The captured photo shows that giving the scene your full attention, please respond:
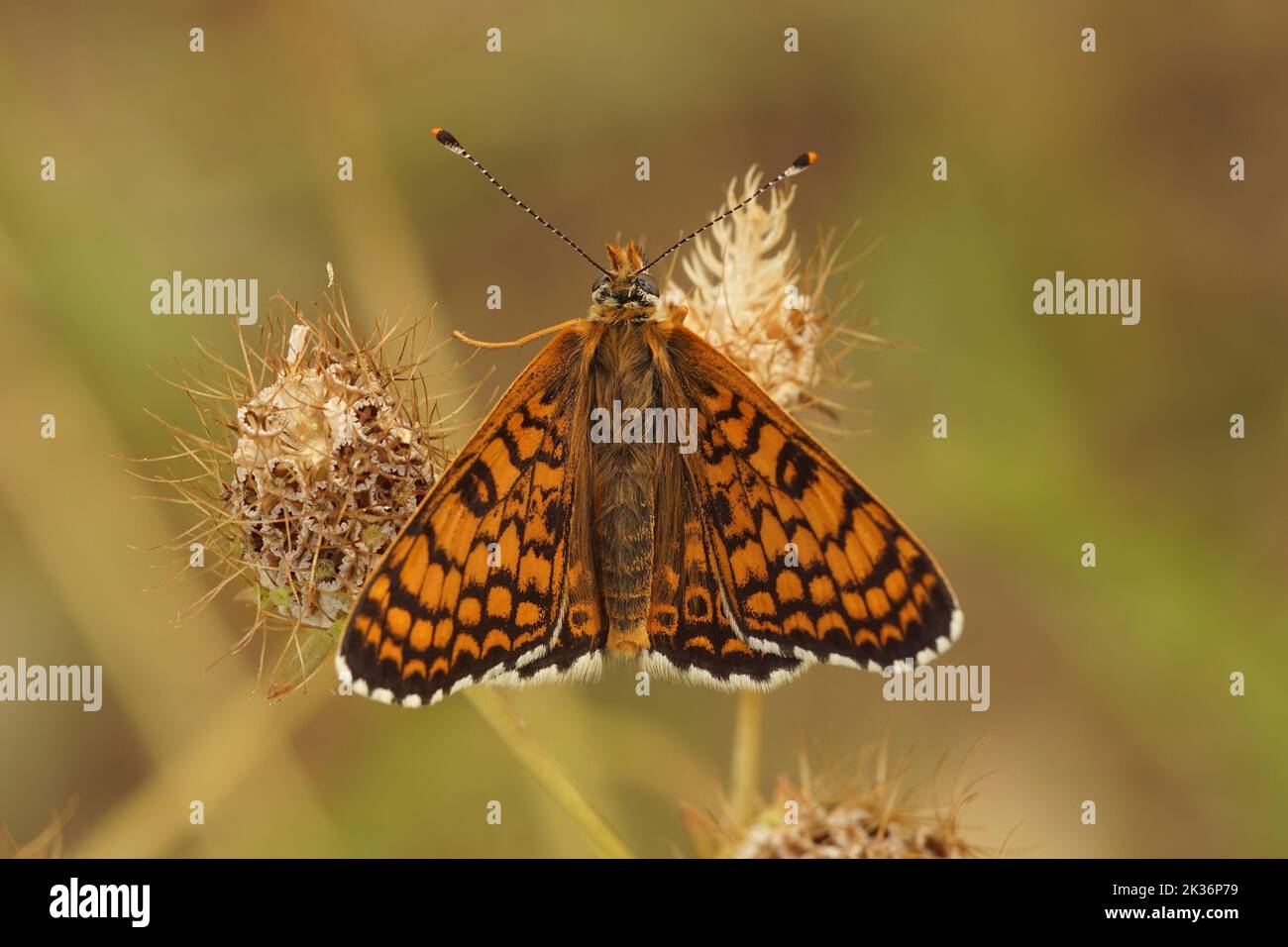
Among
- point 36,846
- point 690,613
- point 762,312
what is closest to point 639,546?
point 690,613

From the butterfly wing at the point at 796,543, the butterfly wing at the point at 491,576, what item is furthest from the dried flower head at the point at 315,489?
the butterfly wing at the point at 796,543

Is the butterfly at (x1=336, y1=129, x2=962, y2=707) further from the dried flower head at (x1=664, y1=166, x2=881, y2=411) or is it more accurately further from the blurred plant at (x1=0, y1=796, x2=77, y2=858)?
the blurred plant at (x1=0, y1=796, x2=77, y2=858)

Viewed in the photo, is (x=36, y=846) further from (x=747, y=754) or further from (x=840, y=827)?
(x=840, y=827)

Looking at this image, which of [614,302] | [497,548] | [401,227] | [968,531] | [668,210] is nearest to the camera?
[497,548]

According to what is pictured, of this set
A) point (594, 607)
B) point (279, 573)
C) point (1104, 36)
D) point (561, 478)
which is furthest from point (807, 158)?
point (1104, 36)

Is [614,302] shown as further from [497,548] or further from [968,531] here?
[968,531]

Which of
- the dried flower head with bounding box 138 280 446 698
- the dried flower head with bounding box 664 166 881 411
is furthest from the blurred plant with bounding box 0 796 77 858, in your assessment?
the dried flower head with bounding box 664 166 881 411
